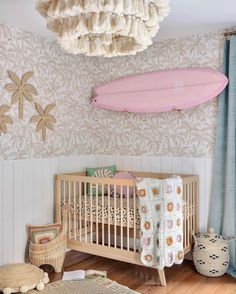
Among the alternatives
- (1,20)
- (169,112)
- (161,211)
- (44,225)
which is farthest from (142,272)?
(1,20)

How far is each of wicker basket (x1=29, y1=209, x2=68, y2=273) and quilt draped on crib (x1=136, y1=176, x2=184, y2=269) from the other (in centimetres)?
84

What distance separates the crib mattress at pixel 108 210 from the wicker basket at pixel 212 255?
293 millimetres

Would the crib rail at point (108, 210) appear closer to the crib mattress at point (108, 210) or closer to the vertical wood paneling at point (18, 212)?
the crib mattress at point (108, 210)

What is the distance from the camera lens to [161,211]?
279 cm

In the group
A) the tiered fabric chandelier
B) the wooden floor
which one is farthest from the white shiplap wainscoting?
the tiered fabric chandelier

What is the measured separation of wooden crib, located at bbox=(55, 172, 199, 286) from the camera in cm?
302

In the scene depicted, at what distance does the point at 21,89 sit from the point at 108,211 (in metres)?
1.42

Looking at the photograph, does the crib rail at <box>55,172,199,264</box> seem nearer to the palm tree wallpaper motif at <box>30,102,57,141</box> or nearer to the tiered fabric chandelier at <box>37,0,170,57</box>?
the palm tree wallpaper motif at <box>30,102,57,141</box>

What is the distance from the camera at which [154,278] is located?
304 cm

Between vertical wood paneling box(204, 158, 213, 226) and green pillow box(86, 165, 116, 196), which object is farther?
green pillow box(86, 165, 116, 196)

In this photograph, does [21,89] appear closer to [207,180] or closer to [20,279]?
[20,279]

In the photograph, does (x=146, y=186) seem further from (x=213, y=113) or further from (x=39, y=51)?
(x=39, y=51)

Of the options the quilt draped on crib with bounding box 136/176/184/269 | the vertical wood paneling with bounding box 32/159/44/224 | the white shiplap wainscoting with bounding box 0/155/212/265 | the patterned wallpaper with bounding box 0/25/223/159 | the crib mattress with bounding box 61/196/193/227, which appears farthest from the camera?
the vertical wood paneling with bounding box 32/159/44/224

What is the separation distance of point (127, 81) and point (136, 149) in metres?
0.78
